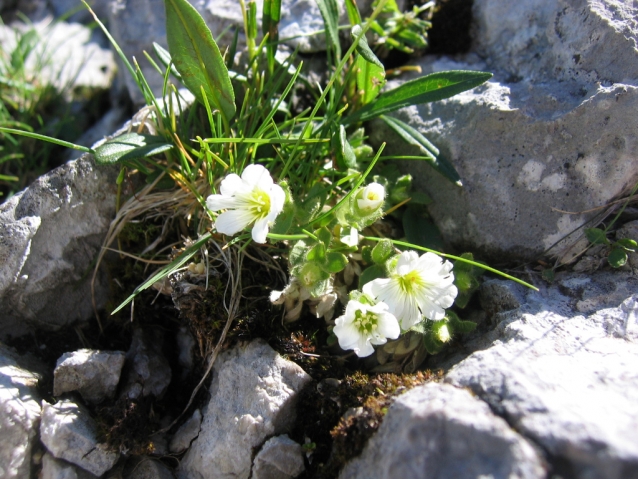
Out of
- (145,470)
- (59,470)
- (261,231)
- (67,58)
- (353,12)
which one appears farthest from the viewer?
(67,58)

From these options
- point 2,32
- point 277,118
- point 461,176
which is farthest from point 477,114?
point 2,32

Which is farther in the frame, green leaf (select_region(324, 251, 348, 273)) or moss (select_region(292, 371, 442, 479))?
green leaf (select_region(324, 251, 348, 273))

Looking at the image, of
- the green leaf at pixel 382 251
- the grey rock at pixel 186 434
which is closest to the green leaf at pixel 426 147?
the green leaf at pixel 382 251

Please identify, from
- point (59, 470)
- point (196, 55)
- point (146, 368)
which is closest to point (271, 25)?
point (196, 55)

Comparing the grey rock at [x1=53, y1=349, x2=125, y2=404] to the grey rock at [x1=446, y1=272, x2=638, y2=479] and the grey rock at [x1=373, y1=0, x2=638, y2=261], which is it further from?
the grey rock at [x1=373, y1=0, x2=638, y2=261]

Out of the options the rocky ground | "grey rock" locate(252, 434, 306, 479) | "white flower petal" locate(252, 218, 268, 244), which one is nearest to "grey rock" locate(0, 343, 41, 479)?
the rocky ground

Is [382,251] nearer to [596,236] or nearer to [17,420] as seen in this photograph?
[596,236]
